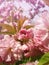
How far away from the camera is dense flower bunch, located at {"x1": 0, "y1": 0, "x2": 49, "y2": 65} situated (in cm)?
105

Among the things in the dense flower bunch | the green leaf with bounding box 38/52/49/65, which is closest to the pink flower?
the dense flower bunch

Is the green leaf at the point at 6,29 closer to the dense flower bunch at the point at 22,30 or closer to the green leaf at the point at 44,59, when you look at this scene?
the dense flower bunch at the point at 22,30

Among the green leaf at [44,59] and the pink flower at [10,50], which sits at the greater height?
the pink flower at [10,50]

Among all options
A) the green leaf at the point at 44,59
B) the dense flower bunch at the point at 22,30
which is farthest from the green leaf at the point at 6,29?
the green leaf at the point at 44,59

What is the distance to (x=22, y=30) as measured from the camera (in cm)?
110

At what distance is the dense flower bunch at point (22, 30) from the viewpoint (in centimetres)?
105

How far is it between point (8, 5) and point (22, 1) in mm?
84

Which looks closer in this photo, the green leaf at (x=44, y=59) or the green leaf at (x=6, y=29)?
the green leaf at (x=44, y=59)

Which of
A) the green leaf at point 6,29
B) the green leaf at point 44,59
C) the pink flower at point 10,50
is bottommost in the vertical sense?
the green leaf at point 44,59

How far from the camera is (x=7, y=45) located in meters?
1.09

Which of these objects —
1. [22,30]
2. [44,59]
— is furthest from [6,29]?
[44,59]

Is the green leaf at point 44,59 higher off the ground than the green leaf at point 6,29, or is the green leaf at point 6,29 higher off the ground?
the green leaf at point 6,29

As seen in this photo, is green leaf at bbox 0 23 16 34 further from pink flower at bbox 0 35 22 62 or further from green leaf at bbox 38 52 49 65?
green leaf at bbox 38 52 49 65

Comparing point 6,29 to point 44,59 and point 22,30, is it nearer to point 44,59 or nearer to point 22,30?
point 22,30
